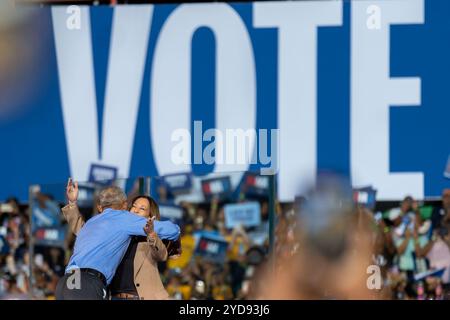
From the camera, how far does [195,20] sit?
11164mm

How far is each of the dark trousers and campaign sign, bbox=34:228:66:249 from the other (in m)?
4.85

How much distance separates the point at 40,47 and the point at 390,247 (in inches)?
148

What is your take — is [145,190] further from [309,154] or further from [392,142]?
[392,142]

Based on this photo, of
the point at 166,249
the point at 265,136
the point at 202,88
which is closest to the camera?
the point at 166,249

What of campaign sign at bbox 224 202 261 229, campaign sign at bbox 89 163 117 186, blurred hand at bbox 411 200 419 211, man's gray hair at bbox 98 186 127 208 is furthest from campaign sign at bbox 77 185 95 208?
man's gray hair at bbox 98 186 127 208

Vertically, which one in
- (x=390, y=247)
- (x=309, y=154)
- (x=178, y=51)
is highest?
(x=178, y=51)

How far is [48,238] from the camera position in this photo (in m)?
11.0

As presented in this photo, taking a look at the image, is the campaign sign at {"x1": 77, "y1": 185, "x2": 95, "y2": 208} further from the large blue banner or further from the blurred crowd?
the blurred crowd

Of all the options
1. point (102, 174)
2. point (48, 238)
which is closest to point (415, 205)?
point (102, 174)

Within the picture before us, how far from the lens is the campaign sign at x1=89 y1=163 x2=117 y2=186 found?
10984mm

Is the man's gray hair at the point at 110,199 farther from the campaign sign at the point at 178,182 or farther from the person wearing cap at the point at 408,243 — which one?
the person wearing cap at the point at 408,243

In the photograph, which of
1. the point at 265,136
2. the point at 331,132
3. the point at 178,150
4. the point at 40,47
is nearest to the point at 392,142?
the point at 331,132

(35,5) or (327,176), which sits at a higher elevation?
(35,5)

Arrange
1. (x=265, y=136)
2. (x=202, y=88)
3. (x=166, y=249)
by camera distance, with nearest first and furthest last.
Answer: (x=166, y=249), (x=265, y=136), (x=202, y=88)
